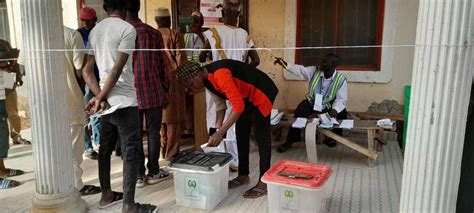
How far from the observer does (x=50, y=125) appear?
3025mm

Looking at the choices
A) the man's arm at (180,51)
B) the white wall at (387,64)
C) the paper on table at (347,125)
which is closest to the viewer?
the man's arm at (180,51)

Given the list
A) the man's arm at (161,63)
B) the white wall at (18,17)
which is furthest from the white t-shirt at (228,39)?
the white wall at (18,17)

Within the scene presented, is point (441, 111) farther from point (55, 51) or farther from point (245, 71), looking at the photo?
point (55, 51)

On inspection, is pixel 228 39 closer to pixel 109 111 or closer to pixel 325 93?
pixel 325 93

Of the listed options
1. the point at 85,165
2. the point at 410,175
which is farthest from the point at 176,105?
the point at 410,175

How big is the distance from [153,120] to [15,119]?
2524 millimetres

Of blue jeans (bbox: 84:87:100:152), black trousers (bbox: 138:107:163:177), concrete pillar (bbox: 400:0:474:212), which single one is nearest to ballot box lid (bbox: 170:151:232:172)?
black trousers (bbox: 138:107:163:177)

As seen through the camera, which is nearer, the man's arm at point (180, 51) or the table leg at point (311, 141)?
the man's arm at point (180, 51)

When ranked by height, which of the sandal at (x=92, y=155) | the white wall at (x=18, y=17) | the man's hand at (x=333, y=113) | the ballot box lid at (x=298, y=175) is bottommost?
the sandal at (x=92, y=155)

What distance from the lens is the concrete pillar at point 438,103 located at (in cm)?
A: 203

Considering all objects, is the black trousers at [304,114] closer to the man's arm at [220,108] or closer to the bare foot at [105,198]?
the man's arm at [220,108]

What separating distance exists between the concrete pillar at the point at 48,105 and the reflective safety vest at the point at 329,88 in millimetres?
3021

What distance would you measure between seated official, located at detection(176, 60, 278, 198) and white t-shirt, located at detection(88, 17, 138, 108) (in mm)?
434

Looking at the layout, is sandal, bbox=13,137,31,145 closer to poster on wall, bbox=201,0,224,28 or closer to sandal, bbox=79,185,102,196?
sandal, bbox=79,185,102,196
